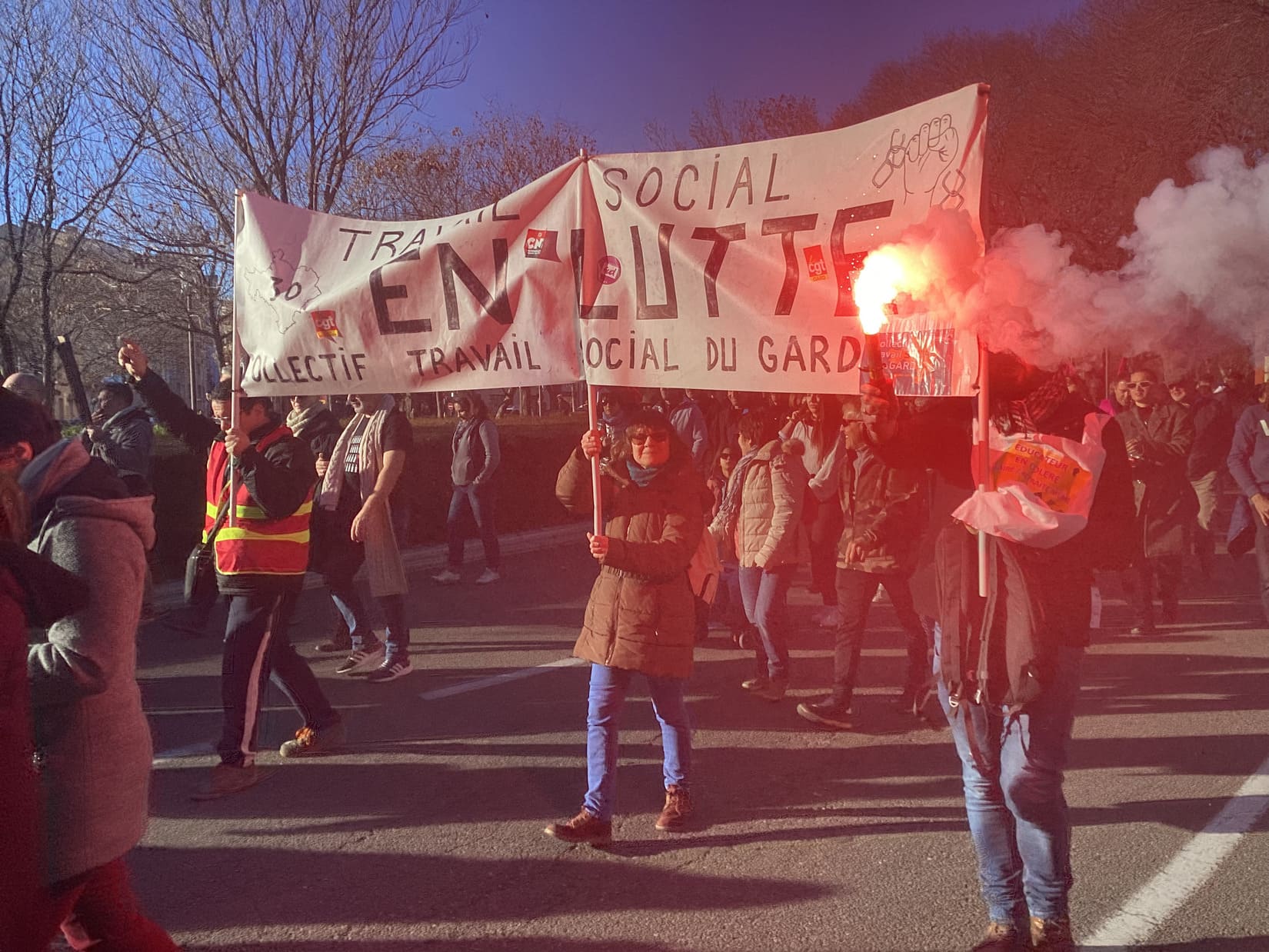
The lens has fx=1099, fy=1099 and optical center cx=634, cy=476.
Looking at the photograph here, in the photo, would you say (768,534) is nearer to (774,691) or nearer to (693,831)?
(774,691)

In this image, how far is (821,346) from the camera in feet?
12.5

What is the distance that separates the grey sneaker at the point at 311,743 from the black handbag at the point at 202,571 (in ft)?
3.10

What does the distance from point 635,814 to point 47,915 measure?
2.65m

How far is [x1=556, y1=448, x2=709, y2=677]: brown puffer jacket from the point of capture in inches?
169

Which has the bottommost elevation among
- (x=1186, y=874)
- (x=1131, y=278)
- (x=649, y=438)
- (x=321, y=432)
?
(x=1186, y=874)

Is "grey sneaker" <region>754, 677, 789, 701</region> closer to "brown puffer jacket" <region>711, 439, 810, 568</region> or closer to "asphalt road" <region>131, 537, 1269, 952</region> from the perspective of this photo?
"asphalt road" <region>131, 537, 1269, 952</region>

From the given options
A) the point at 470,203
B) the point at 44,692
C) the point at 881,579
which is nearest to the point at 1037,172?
the point at 470,203

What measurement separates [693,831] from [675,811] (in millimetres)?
107

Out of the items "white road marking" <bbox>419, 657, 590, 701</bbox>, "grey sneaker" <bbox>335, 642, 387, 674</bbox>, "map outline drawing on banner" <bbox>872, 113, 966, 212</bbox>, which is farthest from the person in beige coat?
"map outline drawing on banner" <bbox>872, 113, 966, 212</bbox>

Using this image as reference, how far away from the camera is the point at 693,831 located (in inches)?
175

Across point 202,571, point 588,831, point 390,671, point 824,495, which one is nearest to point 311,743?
point 202,571

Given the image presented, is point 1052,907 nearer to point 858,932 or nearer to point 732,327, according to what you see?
point 858,932

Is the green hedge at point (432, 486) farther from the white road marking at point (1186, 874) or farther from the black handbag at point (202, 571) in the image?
the white road marking at point (1186, 874)

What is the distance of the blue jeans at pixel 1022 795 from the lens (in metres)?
3.13
